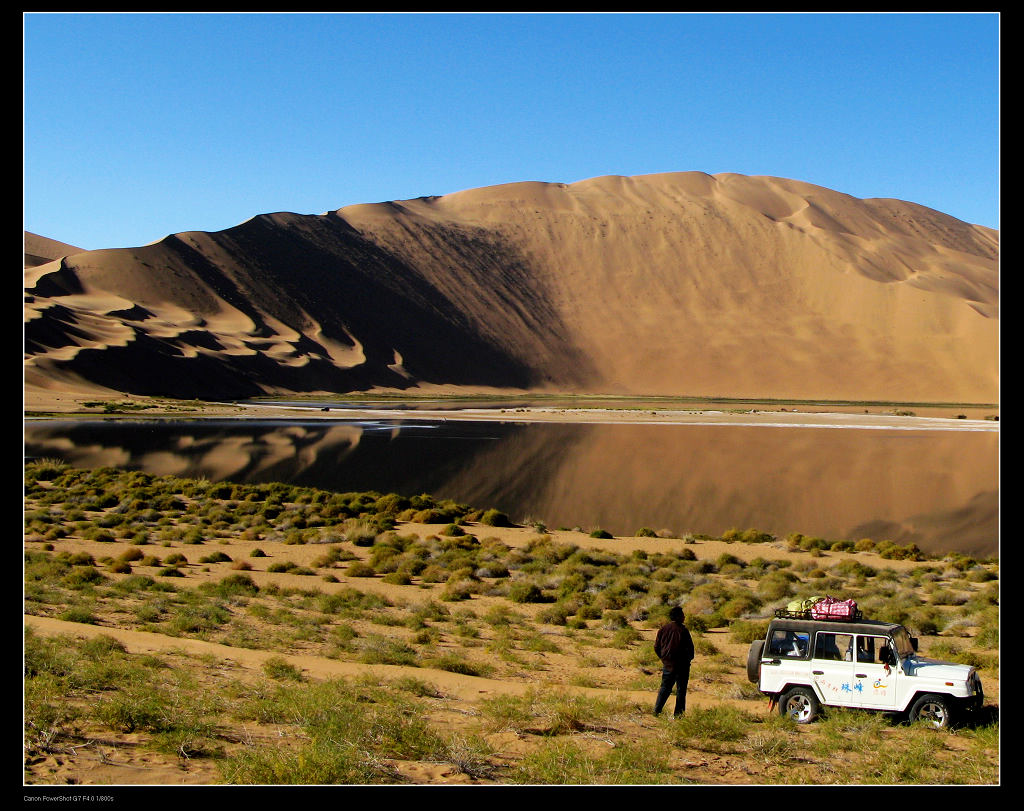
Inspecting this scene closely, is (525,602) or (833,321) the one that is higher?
(833,321)

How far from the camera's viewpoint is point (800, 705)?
851cm

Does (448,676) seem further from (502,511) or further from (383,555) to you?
(502,511)

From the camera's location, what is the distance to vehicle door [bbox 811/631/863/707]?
8344 mm

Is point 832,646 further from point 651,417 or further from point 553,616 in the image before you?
point 651,417

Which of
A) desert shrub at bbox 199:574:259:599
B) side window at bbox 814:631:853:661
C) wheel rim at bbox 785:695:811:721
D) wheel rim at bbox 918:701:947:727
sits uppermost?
side window at bbox 814:631:853:661

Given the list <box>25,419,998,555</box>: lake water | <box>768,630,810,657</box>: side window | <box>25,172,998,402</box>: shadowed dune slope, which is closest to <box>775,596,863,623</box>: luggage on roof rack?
<box>768,630,810,657</box>: side window

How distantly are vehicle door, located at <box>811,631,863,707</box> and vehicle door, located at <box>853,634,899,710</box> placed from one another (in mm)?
40

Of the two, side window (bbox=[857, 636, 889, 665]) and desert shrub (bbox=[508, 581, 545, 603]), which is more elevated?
side window (bbox=[857, 636, 889, 665])

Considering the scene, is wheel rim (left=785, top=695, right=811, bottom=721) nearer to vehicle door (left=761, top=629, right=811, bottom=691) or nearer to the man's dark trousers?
vehicle door (left=761, top=629, right=811, bottom=691)

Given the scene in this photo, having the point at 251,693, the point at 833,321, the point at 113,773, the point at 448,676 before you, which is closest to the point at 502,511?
the point at 448,676

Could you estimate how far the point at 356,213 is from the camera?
151 m

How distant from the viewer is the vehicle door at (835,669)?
834 cm

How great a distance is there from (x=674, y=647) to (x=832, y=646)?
5.02 ft

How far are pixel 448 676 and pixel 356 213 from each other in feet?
481
